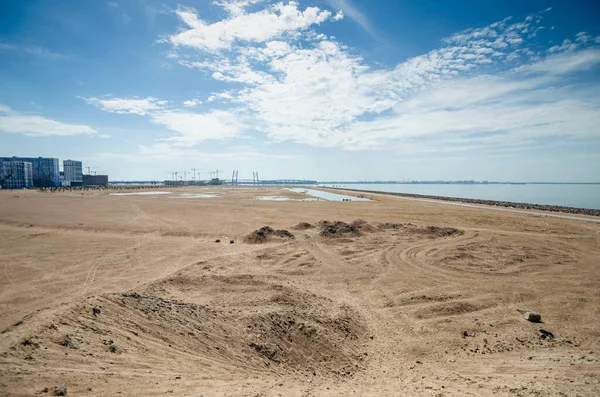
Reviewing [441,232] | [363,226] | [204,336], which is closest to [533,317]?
[204,336]

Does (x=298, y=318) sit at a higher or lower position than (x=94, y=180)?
lower

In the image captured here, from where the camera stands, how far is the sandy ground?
21.0 feet

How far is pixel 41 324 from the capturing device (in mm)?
7027

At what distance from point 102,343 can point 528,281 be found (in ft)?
51.8

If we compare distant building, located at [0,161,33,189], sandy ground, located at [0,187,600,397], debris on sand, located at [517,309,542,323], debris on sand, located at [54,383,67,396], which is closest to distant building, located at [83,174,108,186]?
distant building, located at [0,161,33,189]

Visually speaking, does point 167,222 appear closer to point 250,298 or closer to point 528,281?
point 250,298

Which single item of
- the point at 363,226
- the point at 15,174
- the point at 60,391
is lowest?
the point at 60,391

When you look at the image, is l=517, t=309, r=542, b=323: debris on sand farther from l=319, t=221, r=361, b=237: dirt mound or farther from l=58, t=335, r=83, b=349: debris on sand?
l=58, t=335, r=83, b=349: debris on sand

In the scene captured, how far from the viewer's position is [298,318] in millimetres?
9406

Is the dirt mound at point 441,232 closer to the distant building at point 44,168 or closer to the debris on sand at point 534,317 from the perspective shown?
the debris on sand at point 534,317

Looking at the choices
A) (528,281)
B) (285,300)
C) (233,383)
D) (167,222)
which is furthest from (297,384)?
(167,222)

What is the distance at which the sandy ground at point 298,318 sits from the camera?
21.0ft

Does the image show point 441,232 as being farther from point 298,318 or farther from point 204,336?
point 204,336

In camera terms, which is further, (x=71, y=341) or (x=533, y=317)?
(x=533, y=317)
